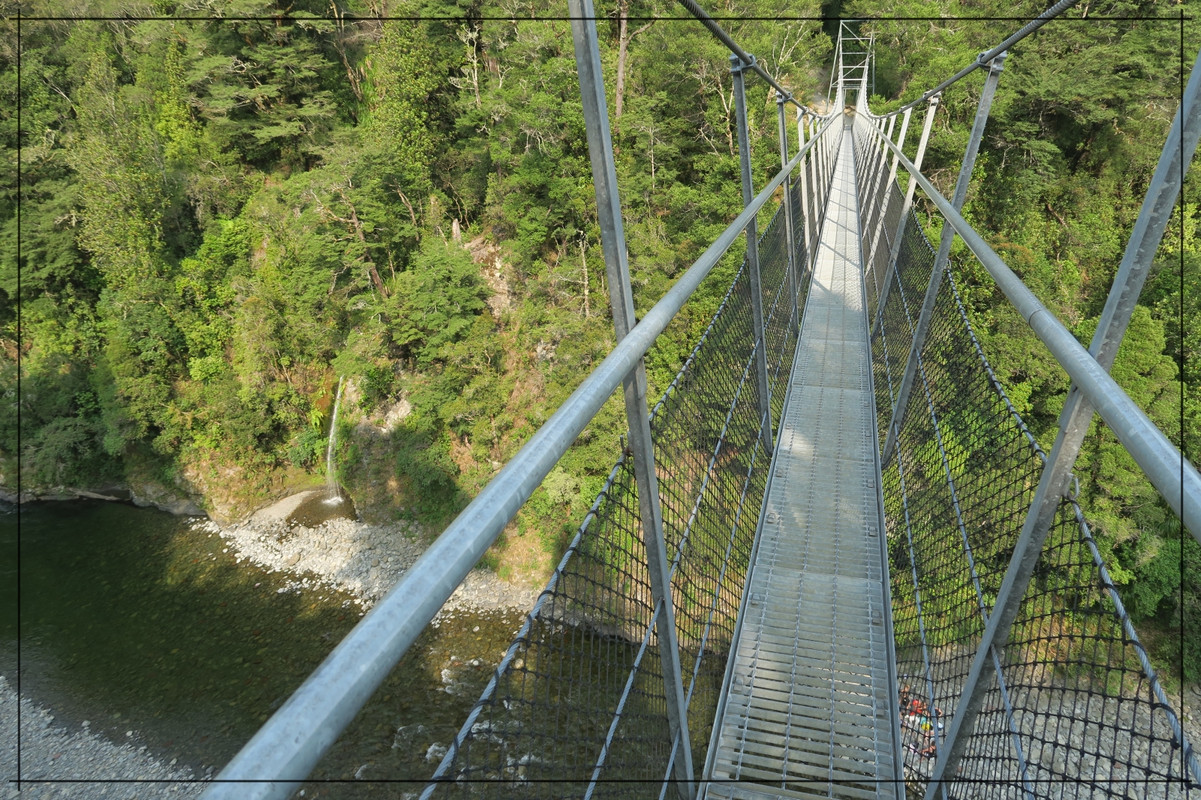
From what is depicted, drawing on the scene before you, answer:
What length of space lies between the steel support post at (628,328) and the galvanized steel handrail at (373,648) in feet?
1.08

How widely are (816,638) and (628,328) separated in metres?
1.35

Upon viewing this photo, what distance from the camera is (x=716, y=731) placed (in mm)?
1671

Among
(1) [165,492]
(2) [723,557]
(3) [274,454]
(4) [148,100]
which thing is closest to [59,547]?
(1) [165,492]

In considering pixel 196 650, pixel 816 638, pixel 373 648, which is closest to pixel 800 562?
pixel 816 638

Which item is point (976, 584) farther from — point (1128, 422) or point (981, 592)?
point (1128, 422)

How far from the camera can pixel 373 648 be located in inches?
16.5

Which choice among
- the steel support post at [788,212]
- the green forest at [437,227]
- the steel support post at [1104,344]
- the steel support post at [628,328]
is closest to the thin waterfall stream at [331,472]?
the green forest at [437,227]

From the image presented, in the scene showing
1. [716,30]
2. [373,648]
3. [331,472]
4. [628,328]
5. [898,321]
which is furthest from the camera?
[331,472]

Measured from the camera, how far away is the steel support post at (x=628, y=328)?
83cm

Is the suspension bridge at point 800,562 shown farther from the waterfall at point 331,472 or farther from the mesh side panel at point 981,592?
the waterfall at point 331,472

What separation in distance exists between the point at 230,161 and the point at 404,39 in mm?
5597

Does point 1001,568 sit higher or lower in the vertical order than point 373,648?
lower

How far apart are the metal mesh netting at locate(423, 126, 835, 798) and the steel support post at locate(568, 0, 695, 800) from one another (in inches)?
1.1

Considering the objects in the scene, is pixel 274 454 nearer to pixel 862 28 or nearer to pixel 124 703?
pixel 124 703
